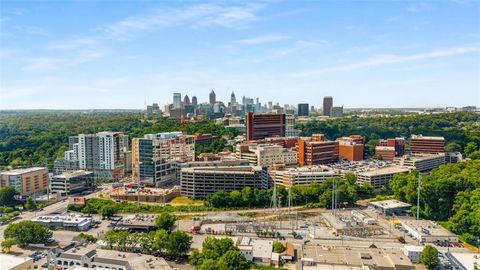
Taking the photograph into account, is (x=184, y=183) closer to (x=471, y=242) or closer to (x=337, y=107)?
(x=471, y=242)

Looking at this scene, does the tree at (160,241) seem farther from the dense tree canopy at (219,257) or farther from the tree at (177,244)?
the dense tree canopy at (219,257)

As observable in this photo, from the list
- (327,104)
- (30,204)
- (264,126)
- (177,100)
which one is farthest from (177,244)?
(177,100)

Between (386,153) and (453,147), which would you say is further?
(453,147)

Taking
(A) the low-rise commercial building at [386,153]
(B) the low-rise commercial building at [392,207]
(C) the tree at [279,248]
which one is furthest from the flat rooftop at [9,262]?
(A) the low-rise commercial building at [386,153]

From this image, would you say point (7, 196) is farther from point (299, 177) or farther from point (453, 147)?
point (453, 147)

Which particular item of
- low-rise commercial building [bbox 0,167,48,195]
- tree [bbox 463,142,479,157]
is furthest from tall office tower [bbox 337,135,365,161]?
low-rise commercial building [bbox 0,167,48,195]

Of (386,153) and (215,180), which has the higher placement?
(386,153)
